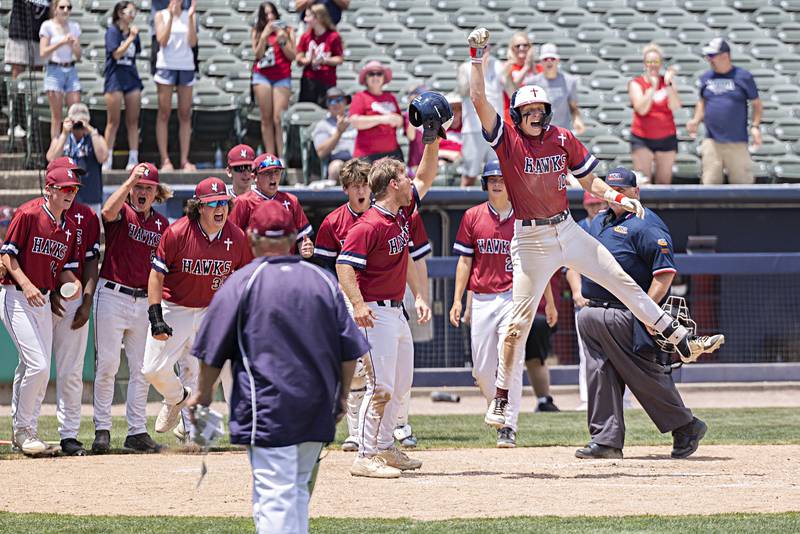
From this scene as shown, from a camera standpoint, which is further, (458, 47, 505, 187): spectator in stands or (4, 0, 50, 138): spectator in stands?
(4, 0, 50, 138): spectator in stands

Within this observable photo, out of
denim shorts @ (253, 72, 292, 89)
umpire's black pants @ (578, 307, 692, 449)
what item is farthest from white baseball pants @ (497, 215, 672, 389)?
denim shorts @ (253, 72, 292, 89)

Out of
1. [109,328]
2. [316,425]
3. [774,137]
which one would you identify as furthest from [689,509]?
[774,137]

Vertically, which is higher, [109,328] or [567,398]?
[109,328]

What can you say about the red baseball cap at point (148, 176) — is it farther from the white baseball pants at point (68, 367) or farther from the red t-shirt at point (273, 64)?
the red t-shirt at point (273, 64)

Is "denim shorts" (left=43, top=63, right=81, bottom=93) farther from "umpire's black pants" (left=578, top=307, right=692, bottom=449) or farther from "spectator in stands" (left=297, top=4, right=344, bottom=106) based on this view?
"umpire's black pants" (left=578, top=307, right=692, bottom=449)

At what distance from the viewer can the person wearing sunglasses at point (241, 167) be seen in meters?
9.55

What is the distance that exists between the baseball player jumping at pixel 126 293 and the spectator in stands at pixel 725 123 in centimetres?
776

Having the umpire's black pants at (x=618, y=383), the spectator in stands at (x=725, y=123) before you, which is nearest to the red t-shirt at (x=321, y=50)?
the spectator in stands at (x=725, y=123)

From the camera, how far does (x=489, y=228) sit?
10375 mm

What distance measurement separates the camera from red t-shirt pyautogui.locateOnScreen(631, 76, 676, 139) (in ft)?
48.2

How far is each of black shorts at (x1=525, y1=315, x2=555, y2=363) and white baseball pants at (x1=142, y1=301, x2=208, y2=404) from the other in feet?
14.8

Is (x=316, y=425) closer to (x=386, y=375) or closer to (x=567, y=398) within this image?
(x=386, y=375)

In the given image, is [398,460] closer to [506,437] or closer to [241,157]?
[506,437]

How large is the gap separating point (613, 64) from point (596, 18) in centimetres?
141
